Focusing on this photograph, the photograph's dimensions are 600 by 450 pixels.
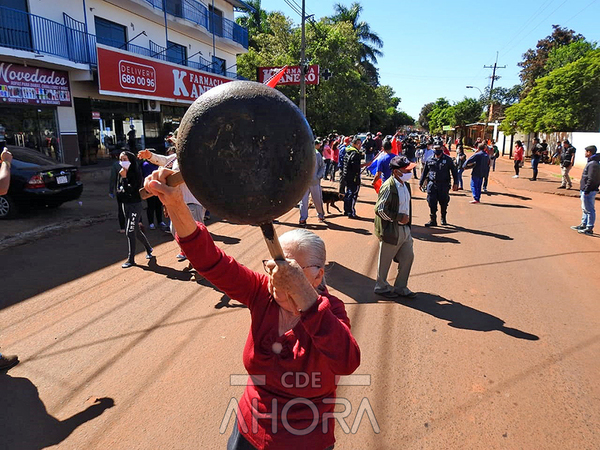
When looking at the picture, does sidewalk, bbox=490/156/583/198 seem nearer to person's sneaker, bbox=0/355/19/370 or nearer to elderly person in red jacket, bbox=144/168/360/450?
elderly person in red jacket, bbox=144/168/360/450

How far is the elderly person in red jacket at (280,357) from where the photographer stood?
176 cm

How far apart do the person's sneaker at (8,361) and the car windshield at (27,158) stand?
6.90 m

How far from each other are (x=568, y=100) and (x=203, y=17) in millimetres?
23320

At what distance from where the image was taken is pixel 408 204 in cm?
529

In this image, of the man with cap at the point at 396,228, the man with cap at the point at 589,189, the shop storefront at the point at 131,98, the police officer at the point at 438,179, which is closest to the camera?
the man with cap at the point at 396,228

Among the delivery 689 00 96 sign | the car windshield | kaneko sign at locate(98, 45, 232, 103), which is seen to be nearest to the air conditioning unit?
kaneko sign at locate(98, 45, 232, 103)

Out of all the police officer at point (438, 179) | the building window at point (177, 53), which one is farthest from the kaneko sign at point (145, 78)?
the police officer at point (438, 179)

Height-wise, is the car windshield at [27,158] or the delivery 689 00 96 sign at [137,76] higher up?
the delivery 689 00 96 sign at [137,76]

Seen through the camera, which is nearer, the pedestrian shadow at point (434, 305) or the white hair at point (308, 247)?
the white hair at point (308, 247)

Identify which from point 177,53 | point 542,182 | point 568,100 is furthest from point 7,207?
point 568,100

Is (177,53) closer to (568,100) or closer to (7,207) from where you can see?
(7,207)

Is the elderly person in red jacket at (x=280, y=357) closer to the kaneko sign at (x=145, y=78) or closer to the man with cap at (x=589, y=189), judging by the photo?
the man with cap at (x=589, y=189)

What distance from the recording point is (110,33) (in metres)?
16.8

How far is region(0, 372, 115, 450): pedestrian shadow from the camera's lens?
286cm
